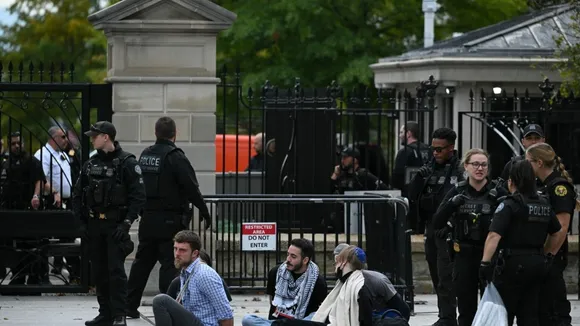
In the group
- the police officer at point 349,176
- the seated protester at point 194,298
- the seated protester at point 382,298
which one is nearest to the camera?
the seated protester at point 194,298

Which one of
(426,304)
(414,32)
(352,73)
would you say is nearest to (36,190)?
(426,304)

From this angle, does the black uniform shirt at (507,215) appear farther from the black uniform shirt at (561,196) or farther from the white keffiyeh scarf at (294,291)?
the white keffiyeh scarf at (294,291)

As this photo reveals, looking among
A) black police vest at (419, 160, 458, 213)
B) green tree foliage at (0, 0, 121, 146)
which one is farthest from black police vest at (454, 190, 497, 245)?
green tree foliage at (0, 0, 121, 146)

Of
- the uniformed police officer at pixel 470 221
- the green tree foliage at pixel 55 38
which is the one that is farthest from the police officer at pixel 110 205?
the green tree foliage at pixel 55 38

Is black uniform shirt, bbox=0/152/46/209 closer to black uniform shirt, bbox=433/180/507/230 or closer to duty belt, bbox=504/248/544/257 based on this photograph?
black uniform shirt, bbox=433/180/507/230

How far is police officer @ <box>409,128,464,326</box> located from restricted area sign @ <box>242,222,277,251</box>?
2485 millimetres

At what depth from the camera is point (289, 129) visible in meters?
17.2

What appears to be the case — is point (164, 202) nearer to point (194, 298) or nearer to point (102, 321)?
point (102, 321)

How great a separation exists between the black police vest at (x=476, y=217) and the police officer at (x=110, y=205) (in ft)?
9.40

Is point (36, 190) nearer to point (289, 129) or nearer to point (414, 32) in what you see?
point (289, 129)

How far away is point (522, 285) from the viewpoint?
36.2 ft

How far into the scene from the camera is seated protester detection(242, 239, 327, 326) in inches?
459

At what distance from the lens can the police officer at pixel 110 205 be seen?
1261 cm

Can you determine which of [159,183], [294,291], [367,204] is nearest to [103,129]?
[159,183]
